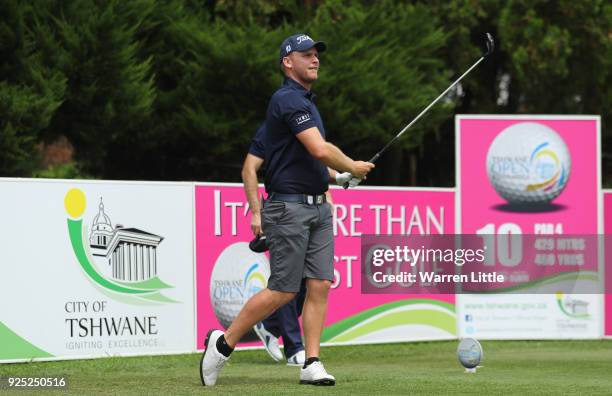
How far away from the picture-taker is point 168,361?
10.0m

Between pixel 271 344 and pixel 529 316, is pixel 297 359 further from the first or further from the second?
pixel 529 316

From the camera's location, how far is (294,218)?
7129mm

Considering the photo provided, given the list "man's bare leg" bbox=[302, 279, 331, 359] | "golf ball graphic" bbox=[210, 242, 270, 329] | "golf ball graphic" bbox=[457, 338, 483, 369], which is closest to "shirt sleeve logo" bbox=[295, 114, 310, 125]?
"man's bare leg" bbox=[302, 279, 331, 359]

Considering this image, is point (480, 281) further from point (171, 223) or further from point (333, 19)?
point (333, 19)

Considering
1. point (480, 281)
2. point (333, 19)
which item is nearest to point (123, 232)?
point (480, 281)

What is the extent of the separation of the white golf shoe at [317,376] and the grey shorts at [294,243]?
460 mm

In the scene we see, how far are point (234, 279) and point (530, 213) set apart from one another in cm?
341

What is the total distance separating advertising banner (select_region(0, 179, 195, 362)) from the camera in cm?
950

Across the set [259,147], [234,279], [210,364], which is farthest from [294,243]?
[234,279]

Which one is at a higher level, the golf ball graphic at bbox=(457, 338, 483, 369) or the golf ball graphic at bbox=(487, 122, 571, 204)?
the golf ball graphic at bbox=(487, 122, 571, 204)

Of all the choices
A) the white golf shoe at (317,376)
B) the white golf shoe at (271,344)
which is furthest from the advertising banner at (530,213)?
the white golf shoe at (317,376)

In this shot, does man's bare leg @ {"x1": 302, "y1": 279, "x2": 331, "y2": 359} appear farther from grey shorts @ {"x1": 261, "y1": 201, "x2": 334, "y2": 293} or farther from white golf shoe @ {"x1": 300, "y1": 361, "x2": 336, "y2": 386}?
white golf shoe @ {"x1": 300, "y1": 361, "x2": 336, "y2": 386}

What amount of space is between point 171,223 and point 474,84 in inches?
470

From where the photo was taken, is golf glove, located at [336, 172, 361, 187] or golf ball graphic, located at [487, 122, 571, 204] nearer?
golf glove, located at [336, 172, 361, 187]
